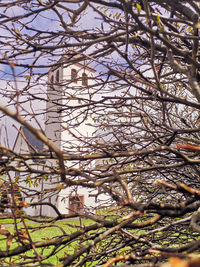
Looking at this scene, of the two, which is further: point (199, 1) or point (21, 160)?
point (199, 1)

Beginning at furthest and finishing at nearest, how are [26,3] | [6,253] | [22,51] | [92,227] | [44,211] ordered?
[44,211], [26,3], [22,51], [92,227], [6,253]

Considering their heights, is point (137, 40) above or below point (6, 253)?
above

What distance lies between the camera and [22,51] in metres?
2.36

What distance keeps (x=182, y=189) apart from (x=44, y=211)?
23478mm

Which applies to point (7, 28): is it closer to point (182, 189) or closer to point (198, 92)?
point (198, 92)

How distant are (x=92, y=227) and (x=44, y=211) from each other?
22918 mm

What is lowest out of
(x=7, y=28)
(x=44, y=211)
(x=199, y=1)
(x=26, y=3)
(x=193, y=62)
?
(x=44, y=211)

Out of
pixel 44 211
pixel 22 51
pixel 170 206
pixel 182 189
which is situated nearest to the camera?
pixel 182 189

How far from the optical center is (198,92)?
190 centimetres

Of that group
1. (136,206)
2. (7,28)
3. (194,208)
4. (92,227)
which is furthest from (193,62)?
(7,28)


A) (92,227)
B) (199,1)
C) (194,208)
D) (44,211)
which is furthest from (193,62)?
(44,211)

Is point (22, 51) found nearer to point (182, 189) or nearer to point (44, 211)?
point (182, 189)

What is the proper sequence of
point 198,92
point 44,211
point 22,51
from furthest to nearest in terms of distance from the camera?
point 44,211, point 22,51, point 198,92

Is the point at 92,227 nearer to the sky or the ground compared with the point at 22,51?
nearer to the ground
